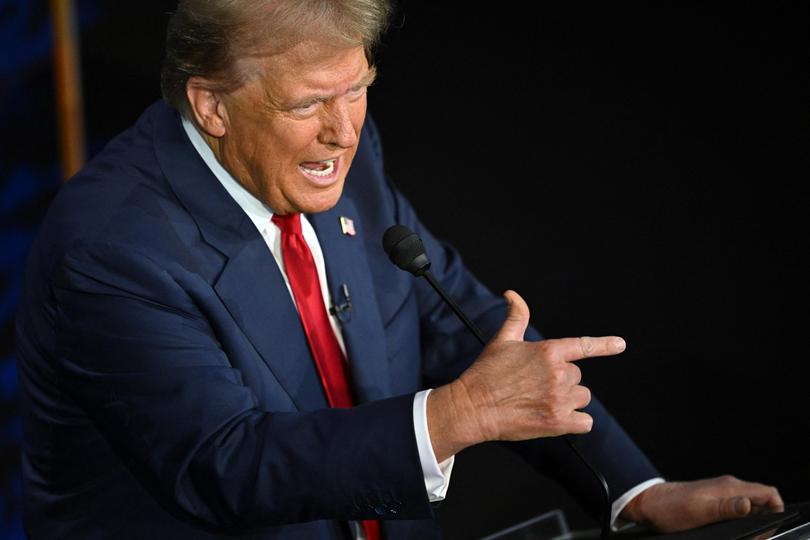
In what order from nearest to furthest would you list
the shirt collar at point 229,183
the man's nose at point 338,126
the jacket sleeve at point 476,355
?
the man's nose at point 338,126 < the shirt collar at point 229,183 < the jacket sleeve at point 476,355

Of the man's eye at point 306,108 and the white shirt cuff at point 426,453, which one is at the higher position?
the man's eye at point 306,108

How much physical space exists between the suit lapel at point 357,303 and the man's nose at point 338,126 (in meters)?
0.24

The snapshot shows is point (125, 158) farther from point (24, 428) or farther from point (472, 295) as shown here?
point (472, 295)

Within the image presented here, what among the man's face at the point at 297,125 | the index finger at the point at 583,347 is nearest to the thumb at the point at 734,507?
the index finger at the point at 583,347

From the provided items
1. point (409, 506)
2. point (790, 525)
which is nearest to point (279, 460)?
point (409, 506)

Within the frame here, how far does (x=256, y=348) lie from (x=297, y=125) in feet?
1.11

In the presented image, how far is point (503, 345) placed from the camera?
166 cm

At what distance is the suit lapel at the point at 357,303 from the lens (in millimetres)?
2029

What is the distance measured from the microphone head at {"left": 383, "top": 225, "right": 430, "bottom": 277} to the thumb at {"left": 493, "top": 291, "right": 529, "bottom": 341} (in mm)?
138

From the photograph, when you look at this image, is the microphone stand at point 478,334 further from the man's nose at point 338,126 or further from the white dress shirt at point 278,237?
the man's nose at point 338,126

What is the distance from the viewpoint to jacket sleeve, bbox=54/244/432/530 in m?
1.68

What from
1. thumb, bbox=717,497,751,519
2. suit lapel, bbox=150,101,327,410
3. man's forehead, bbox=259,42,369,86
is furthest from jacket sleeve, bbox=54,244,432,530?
thumb, bbox=717,497,751,519

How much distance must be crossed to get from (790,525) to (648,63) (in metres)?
1.55

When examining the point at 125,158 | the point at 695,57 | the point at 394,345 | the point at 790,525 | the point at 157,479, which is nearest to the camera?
the point at 790,525
